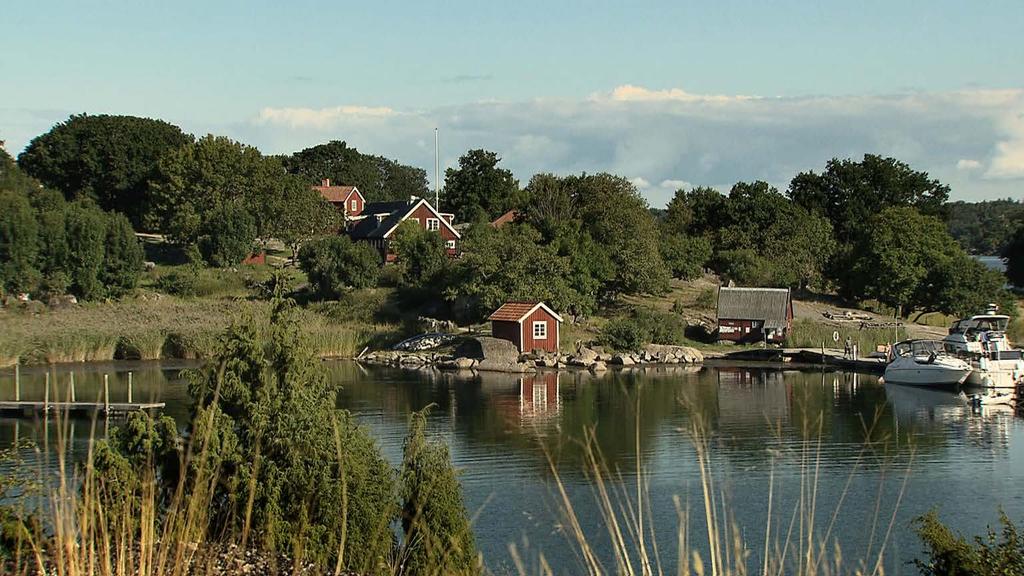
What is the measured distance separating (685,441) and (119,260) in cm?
3342

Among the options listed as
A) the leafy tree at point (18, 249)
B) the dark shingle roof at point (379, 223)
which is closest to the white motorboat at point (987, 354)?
the dark shingle roof at point (379, 223)

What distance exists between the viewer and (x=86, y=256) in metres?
49.9

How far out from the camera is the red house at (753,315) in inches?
1823

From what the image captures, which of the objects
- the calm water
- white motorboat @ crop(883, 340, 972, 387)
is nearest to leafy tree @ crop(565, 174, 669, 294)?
the calm water

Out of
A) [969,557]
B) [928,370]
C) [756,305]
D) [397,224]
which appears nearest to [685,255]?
[756,305]

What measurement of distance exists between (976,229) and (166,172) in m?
120

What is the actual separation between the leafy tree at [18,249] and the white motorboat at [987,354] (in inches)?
1527

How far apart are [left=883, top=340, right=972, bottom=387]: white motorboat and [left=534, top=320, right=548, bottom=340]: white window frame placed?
43.7ft

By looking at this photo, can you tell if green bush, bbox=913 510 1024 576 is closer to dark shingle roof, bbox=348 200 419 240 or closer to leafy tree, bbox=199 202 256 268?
leafy tree, bbox=199 202 256 268

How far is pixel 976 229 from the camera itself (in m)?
149

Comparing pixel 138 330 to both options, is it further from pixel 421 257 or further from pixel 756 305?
pixel 756 305

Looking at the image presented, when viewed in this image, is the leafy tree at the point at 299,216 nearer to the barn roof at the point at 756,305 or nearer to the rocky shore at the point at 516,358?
the rocky shore at the point at 516,358

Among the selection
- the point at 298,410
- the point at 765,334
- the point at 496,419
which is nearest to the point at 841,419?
the point at 496,419

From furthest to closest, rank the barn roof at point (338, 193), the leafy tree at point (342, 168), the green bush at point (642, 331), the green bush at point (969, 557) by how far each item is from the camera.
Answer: the leafy tree at point (342, 168), the barn roof at point (338, 193), the green bush at point (642, 331), the green bush at point (969, 557)
